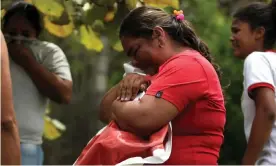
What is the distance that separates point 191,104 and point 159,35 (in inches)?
13.6

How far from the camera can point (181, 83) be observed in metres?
3.21

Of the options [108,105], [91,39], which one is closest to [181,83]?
[108,105]

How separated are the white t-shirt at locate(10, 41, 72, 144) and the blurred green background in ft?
0.73

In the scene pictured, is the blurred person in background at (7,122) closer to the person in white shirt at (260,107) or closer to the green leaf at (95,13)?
the person in white shirt at (260,107)

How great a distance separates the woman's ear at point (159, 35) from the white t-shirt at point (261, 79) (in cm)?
97

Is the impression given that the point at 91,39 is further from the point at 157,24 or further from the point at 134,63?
the point at 157,24

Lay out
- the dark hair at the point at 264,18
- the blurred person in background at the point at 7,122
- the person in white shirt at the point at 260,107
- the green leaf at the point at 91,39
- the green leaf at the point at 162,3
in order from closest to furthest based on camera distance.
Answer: the blurred person in background at the point at 7,122 → the person in white shirt at the point at 260,107 → the green leaf at the point at 162,3 → the dark hair at the point at 264,18 → the green leaf at the point at 91,39

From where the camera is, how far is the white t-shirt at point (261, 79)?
4184 mm

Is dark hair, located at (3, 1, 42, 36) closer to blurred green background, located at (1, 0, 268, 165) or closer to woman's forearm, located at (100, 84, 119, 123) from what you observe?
blurred green background, located at (1, 0, 268, 165)

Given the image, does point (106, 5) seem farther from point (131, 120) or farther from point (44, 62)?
point (131, 120)

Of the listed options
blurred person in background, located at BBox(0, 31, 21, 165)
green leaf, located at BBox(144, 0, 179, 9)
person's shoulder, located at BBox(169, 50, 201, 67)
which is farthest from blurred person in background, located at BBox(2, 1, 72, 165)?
blurred person in background, located at BBox(0, 31, 21, 165)

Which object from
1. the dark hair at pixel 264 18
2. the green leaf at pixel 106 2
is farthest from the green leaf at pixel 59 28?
the dark hair at pixel 264 18

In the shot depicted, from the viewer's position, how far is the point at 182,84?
10.5 feet

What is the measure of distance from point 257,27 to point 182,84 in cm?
149
